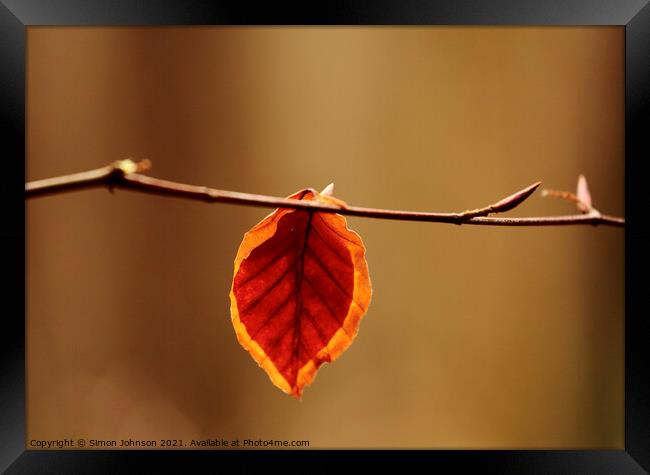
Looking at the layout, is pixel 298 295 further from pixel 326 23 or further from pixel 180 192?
pixel 326 23

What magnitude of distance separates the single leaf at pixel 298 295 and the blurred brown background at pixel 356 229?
0.37 m

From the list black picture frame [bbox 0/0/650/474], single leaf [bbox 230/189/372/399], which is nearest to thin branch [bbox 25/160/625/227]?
single leaf [bbox 230/189/372/399]

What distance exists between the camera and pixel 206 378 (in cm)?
98

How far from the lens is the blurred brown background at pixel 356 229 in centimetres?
69

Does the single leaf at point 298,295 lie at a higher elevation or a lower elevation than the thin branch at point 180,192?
lower

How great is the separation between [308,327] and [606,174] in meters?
0.56

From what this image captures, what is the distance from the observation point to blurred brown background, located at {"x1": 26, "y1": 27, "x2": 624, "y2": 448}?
27.1 inches

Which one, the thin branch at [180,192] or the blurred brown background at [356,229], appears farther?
the blurred brown background at [356,229]

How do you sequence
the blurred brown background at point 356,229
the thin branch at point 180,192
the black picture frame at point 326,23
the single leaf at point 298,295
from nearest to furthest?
the thin branch at point 180,192, the single leaf at point 298,295, the black picture frame at point 326,23, the blurred brown background at point 356,229

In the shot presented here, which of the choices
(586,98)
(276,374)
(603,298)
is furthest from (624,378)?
(276,374)

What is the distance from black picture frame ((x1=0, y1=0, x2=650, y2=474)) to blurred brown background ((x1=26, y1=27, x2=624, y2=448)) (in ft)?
0.10

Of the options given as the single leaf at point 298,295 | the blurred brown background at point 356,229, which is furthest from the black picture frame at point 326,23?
the single leaf at point 298,295

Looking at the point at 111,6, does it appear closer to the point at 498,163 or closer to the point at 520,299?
the point at 498,163

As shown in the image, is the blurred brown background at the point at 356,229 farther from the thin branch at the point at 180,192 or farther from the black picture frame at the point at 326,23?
the thin branch at the point at 180,192
